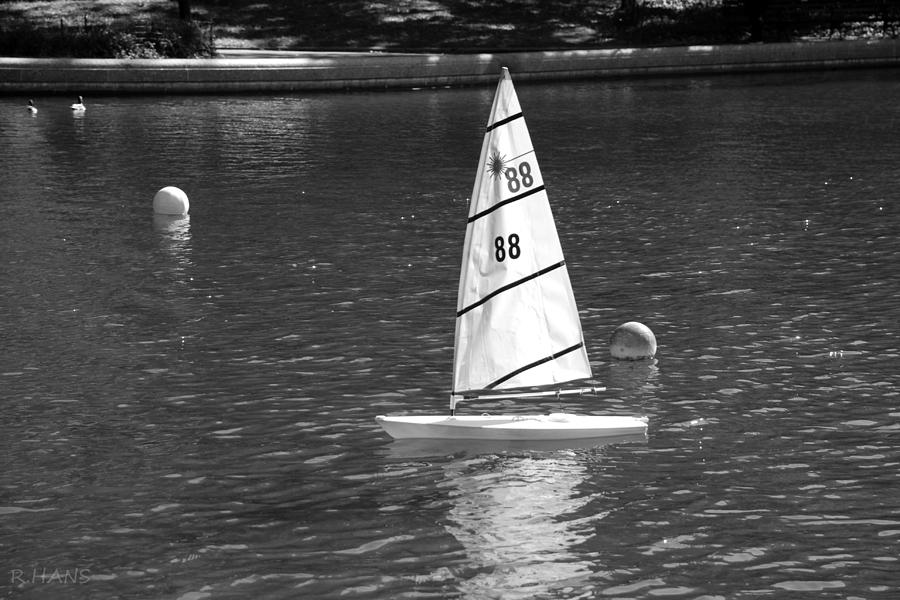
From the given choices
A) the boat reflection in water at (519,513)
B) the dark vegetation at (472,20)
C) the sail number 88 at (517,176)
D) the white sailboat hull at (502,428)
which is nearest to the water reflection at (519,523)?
the boat reflection in water at (519,513)

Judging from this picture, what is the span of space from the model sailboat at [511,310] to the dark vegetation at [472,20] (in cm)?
4650

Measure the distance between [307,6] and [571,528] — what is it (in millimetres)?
56812

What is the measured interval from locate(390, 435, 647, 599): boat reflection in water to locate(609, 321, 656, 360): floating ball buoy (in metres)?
3.25

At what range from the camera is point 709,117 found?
44.4 m

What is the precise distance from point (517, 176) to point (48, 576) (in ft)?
21.7

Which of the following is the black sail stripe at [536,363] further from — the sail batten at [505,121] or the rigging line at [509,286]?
the sail batten at [505,121]

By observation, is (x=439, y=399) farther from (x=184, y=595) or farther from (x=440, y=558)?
(x=184, y=595)

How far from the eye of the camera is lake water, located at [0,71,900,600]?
13.2 m

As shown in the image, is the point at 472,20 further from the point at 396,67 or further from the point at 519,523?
the point at 519,523

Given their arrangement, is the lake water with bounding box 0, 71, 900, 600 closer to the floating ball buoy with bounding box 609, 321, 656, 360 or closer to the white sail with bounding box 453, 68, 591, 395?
the floating ball buoy with bounding box 609, 321, 656, 360

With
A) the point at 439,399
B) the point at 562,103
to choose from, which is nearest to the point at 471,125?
the point at 562,103

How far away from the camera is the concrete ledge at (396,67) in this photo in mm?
51938

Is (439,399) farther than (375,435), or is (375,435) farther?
(439,399)

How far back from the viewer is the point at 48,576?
12891 millimetres
